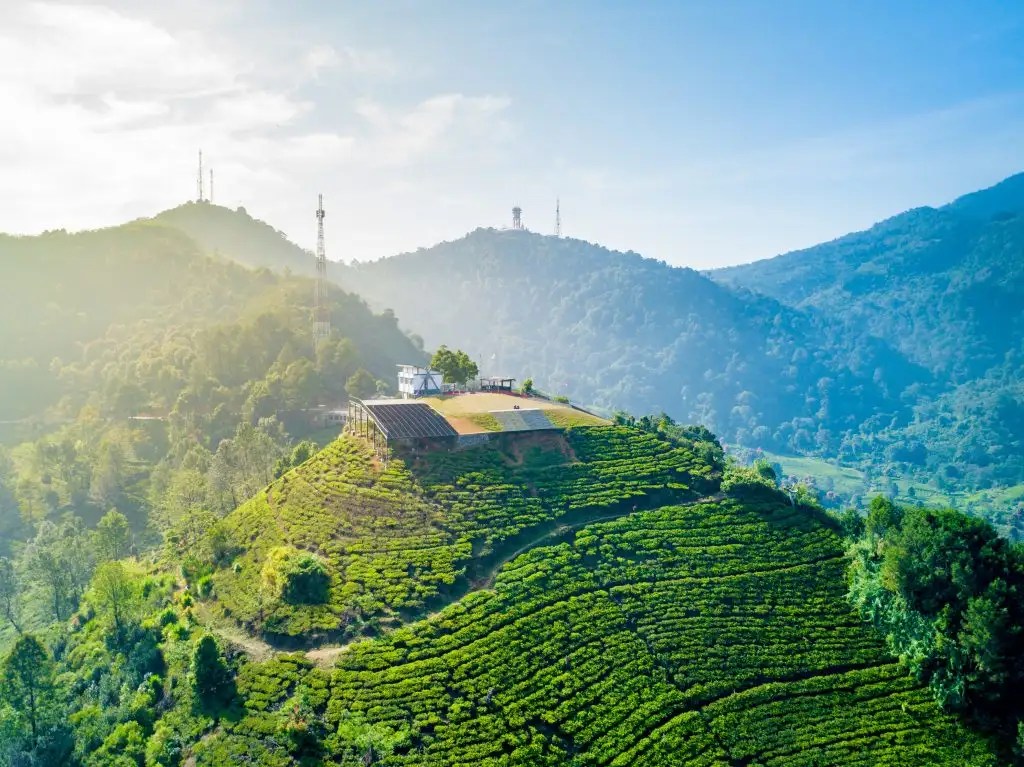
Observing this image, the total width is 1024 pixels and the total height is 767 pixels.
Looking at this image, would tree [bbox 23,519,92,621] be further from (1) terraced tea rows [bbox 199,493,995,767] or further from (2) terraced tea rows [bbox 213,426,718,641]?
(1) terraced tea rows [bbox 199,493,995,767]

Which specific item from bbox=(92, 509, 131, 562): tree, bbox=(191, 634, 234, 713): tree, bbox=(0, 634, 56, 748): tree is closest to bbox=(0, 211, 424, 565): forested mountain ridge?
bbox=(92, 509, 131, 562): tree

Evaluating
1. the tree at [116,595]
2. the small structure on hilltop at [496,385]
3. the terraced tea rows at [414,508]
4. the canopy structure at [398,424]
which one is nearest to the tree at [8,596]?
the tree at [116,595]

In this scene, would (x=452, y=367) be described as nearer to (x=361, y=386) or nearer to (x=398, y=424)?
(x=398, y=424)

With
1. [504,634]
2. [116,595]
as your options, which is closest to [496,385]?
[504,634]

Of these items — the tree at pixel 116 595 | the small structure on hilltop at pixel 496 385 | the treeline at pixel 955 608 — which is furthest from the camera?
the small structure on hilltop at pixel 496 385

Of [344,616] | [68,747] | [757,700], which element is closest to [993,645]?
[757,700]

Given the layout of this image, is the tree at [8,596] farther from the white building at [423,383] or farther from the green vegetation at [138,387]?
the white building at [423,383]

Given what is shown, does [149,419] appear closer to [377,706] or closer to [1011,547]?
[377,706]
